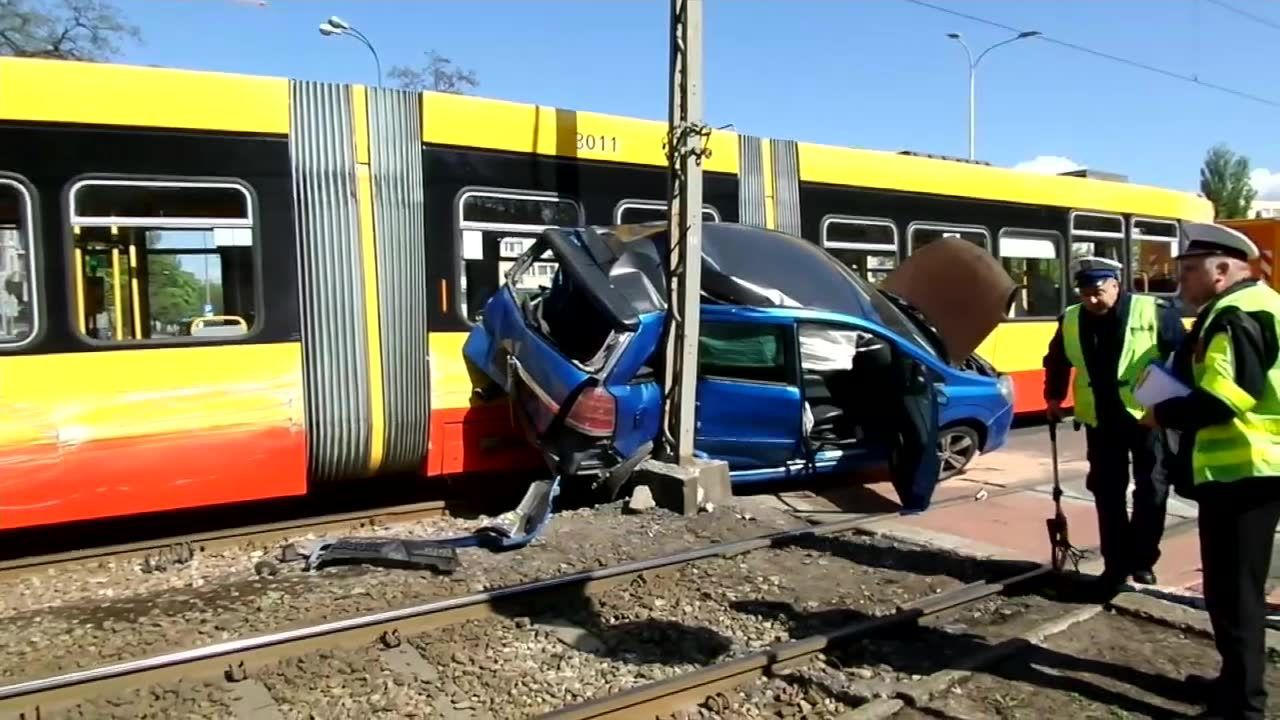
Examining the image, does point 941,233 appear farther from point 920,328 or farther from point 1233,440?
point 1233,440

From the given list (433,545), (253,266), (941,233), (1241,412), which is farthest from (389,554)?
(941,233)

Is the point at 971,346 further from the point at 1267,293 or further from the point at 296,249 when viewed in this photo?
the point at 296,249

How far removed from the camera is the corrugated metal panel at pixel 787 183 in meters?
9.85

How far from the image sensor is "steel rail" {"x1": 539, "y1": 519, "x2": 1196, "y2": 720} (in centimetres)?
424

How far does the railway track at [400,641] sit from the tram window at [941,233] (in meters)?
5.60

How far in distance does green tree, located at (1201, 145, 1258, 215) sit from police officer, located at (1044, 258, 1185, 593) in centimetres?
7680

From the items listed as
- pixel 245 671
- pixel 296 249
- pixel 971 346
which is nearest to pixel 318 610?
pixel 245 671

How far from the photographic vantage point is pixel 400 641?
16.6 feet

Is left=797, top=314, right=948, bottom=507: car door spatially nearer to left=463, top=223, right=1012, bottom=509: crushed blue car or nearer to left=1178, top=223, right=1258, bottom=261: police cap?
left=463, top=223, right=1012, bottom=509: crushed blue car

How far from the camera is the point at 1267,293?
4004mm

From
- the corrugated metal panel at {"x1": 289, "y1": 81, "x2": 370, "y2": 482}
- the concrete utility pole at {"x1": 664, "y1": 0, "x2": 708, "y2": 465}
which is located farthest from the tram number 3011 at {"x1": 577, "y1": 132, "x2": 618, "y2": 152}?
the corrugated metal panel at {"x1": 289, "y1": 81, "x2": 370, "y2": 482}

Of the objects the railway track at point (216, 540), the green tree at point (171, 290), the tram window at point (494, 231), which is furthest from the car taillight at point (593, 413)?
the green tree at point (171, 290)

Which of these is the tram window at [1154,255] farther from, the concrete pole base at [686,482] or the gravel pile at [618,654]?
the gravel pile at [618,654]

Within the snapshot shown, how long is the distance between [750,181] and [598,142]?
168 centimetres
